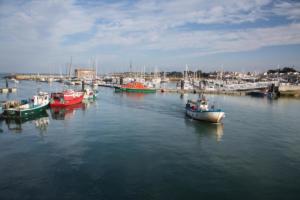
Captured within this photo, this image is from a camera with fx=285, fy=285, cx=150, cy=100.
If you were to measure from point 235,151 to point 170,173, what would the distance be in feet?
29.0

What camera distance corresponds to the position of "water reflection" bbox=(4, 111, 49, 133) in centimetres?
3400

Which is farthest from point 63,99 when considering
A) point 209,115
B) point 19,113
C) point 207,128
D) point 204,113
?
point 207,128

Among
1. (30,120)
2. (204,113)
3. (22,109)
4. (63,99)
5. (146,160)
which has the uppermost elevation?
(63,99)

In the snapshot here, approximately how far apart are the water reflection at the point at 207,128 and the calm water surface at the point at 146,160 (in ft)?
0.39

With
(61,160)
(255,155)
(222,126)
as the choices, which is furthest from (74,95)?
(255,155)

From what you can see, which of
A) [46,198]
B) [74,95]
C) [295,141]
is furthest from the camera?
[74,95]

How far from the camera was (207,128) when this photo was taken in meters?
37.2

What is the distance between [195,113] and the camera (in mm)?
42531

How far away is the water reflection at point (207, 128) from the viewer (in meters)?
33.4

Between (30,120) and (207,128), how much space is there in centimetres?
2433

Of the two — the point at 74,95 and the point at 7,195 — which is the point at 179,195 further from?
the point at 74,95

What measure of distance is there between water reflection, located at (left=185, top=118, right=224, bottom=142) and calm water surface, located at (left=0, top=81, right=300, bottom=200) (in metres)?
0.12

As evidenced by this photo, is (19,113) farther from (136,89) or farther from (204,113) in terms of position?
(136,89)

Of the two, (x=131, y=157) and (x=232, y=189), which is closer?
(x=232, y=189)
